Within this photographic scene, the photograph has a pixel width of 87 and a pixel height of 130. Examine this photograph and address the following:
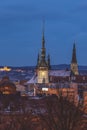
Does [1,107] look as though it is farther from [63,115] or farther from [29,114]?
[63,115]

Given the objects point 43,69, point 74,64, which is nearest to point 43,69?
point 43,69

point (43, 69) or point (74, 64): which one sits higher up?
point (74, 64)

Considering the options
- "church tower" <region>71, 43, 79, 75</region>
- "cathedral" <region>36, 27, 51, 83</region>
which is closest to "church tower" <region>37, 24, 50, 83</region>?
"cathedral" <region>36, 27, 51, 83</region>

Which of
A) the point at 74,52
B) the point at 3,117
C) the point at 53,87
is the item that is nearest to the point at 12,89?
the point at 53,87

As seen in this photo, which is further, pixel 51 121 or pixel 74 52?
pixel 74 52

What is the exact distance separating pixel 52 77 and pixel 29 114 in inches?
3023

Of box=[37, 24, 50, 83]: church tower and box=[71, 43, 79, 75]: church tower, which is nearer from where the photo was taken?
box=[37, 24, 50, 83]: church tower

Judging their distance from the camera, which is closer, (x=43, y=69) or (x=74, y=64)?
(x=43, y=69)

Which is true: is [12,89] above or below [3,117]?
above

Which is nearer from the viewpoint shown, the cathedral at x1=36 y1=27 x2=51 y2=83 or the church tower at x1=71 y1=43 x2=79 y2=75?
the cathedral at x1=36 y1=27 x2=51 y2=83

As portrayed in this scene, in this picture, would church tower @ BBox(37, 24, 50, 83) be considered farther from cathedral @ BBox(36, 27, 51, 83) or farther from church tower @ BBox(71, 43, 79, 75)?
church tower @ BBox(71, 43, 79, 75)

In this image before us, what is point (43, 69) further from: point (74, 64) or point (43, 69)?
point (74, 64)

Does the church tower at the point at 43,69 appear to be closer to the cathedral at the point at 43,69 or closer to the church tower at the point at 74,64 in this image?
the cathedral at the point at 43,69

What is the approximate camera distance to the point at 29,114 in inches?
1716
